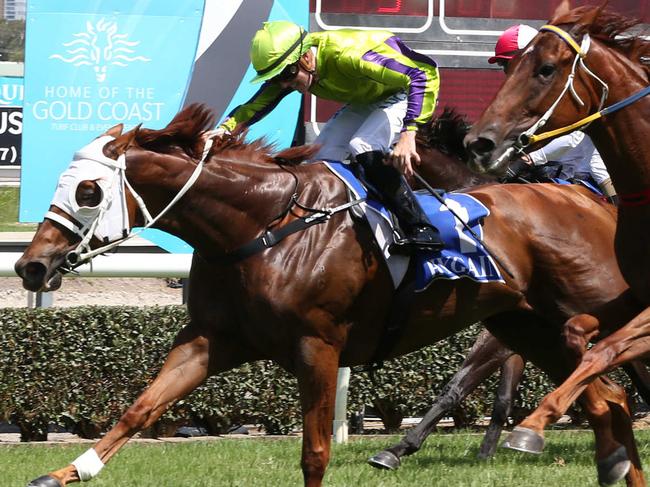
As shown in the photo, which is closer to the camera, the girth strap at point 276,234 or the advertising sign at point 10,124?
the girth strap at point 276,234

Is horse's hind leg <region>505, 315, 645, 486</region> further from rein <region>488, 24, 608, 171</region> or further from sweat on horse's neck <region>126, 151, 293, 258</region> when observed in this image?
sweat on horse's neck <region>126, 151, 293, 258</region>

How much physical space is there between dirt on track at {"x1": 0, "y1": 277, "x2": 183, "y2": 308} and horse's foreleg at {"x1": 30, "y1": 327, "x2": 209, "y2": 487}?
8680 millimetres

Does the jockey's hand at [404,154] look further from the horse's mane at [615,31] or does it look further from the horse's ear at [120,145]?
the horse's ear at [120,145]

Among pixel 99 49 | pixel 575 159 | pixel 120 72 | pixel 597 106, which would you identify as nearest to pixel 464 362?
pixel 575 159

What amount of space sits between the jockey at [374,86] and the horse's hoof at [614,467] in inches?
40.2

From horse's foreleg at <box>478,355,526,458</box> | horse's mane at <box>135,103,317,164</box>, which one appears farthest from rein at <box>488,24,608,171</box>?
horse's foreleg at <box>478,355,526,458</box>

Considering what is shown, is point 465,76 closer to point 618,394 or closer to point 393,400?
point 393,400

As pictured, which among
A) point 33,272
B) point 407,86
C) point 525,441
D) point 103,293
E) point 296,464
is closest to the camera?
point 525,441

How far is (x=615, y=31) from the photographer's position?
A: 4.20m

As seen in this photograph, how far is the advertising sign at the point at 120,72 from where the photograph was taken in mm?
10133

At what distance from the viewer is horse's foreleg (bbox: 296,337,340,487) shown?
4348 mm

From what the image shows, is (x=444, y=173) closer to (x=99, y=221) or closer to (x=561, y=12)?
(x=561, y=12)

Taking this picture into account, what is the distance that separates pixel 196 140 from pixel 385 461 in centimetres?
174

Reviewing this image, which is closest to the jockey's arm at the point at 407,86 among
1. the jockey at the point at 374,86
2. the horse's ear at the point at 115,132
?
the jockey at the point at 374,86
